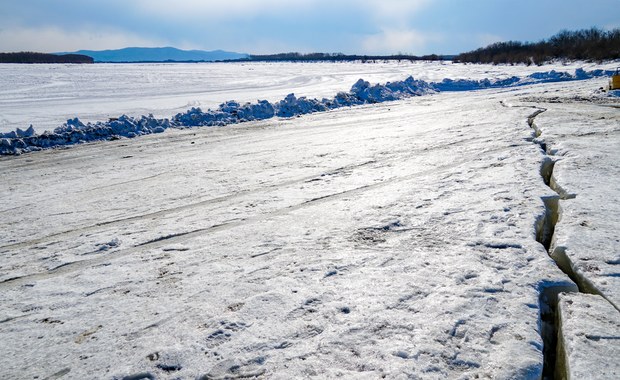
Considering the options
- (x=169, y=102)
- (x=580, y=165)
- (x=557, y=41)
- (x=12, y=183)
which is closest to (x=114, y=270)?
(x=12, y=183)

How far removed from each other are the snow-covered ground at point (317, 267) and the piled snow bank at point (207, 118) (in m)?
1.92

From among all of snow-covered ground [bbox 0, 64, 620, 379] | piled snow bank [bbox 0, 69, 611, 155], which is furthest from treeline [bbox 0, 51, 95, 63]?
snow-covered ground [bbox 0, 64, 620, 379]

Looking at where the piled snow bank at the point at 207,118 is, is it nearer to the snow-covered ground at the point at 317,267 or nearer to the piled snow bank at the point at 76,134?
the piled snow bank at the point at 76,134

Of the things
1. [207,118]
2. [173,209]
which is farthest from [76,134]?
[173,209]

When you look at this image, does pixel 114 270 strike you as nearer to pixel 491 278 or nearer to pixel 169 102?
pixel 491 278

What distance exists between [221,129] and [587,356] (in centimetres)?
784

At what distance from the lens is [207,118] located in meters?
9.40

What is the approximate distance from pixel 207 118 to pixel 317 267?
24.8ft

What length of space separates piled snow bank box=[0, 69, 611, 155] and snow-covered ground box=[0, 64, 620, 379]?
192 centimetres

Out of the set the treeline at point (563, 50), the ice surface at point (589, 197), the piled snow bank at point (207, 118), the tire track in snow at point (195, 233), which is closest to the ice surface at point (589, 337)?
the ice surface at point (589, 197)

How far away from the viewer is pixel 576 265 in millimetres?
2377

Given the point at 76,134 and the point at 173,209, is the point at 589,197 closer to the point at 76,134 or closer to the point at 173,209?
the point at 173,209

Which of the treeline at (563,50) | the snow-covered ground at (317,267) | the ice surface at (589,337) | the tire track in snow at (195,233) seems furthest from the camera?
the treeline at (563,50)

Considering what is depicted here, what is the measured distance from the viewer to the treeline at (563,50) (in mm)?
28719
